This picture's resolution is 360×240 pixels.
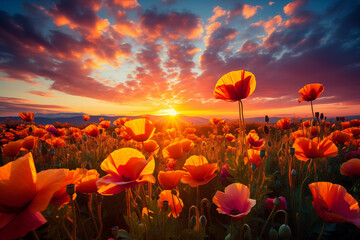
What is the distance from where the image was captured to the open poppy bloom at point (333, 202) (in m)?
0.87

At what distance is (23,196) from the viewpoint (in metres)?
0.64

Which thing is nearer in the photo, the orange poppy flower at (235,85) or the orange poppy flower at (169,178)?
the orange poppy flower at (169,178)

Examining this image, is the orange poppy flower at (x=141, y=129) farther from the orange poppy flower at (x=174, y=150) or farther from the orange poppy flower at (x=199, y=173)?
the orange poppy flower at (x=199, y=173)

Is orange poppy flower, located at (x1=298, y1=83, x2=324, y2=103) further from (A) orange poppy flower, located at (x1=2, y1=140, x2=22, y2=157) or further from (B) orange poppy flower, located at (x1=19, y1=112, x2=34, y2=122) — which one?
(B) orange poppy flower, located at (x1=19, y1=112, x2=34, y2=122)

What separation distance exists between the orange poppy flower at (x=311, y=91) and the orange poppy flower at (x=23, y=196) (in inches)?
113

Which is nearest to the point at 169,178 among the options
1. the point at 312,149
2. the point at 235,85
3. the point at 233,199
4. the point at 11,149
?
the point at 233,199

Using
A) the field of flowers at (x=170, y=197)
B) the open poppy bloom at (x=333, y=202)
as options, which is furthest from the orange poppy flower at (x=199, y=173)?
the open poppy bloom at (x=333, y=202)

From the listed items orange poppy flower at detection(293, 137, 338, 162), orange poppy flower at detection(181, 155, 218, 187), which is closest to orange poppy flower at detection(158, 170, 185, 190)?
orange poppy flower at detection(181, 155, 218, 187)

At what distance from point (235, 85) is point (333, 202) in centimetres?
94

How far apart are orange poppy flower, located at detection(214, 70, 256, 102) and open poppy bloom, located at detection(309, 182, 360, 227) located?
2.58 ft

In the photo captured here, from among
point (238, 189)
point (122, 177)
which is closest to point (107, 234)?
point (122, 177)

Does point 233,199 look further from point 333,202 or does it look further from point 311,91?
point 311,91

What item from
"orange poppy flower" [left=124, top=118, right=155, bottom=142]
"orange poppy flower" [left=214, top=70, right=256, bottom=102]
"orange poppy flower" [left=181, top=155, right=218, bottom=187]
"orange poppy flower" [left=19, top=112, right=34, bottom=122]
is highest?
"orange poppy flower" [left=214, top=70, right=256, bottom=102]

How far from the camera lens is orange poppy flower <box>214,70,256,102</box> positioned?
1.44 metres
